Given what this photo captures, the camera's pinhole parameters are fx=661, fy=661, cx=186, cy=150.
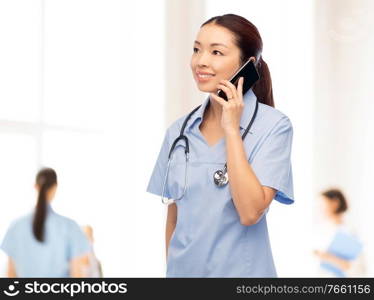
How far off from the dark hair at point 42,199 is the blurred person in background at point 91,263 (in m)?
0.21

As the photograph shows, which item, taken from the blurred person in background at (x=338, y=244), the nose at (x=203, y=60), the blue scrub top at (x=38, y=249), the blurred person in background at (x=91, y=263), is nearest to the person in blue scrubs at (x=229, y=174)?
the nose at (x=203, y=60)

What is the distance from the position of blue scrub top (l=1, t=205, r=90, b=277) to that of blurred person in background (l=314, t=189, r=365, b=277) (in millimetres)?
1431

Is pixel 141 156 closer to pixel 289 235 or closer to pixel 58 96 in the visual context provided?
pixel 58 96

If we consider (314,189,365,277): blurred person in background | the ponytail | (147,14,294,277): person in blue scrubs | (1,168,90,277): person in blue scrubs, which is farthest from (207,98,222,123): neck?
(314,189,365,277): blurred person in background

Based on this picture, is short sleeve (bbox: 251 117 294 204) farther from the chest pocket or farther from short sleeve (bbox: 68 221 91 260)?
short sleeve (bbox: 68 221 91 260)

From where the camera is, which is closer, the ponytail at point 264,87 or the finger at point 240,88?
the finger at point 240,88

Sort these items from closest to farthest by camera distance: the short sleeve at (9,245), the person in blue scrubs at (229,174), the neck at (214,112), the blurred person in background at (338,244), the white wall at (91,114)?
the person in blue scrubs at (229,174), the neck at (214,112), the short sleeve at (9,245), the white wall at (91,114), the blurred person in background at (338,244)

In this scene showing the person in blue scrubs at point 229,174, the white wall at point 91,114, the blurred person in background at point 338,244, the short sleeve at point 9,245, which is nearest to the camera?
the person in blue scrubs at point 229,174

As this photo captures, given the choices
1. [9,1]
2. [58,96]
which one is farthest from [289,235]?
[9,1]

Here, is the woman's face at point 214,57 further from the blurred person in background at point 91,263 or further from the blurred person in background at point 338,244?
the blurred person in background at point 338,244

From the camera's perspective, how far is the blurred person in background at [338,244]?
3.08m

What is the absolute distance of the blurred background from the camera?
7.00 ft

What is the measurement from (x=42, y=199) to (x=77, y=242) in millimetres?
187

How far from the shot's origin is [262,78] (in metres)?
1.42
